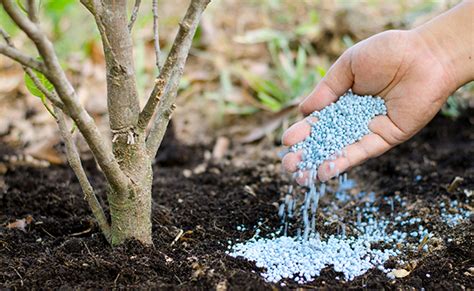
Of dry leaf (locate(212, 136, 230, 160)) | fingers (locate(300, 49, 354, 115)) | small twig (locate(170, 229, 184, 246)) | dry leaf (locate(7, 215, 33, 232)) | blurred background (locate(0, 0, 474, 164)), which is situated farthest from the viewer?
blurred background (locate(0, 0, 474, 164))

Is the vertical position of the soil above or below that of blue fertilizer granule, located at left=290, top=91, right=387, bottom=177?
below

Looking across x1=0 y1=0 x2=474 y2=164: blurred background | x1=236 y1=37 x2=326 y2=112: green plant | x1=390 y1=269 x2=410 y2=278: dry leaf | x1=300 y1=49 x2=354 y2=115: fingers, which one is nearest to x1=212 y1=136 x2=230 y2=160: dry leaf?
x1=0 y1=0 x2=474 y2=164: blurred background

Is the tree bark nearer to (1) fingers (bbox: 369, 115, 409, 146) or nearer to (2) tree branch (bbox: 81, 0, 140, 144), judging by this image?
(2) tree branch (bbox: 81, 0, 140, 144)

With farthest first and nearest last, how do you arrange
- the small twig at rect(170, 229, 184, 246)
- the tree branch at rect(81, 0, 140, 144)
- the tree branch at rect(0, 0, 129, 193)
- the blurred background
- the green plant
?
1. the green plant
2. the blurred background
3. the small twig at rect(170, 229, 184, 246)
4. the tree branch at rect(81, 0, 140, 144)
5. the tree branch at rect(0, 0, 129, 193)

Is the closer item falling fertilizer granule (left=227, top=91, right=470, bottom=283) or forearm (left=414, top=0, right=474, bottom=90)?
falling fertilizer granule (left=227, top=91, right=470, bottom=283)

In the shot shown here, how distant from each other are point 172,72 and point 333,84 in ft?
2.36

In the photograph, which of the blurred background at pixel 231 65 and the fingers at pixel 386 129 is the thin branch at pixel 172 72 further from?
the blurred background at pixel 231 65

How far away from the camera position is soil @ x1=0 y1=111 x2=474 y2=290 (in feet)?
5.25

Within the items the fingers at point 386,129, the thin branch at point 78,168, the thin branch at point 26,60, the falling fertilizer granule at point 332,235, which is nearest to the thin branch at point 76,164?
the thin branch at point 78,168

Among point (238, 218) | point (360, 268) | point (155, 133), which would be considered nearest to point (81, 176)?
point (155, 133)

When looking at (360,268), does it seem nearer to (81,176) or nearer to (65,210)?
(81,176)

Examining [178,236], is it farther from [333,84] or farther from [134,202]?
[333,84]

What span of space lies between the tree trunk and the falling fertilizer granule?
30 centimetres

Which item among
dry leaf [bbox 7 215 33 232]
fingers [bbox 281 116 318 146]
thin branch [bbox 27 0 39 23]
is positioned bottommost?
dry leaf [bbox 7 215 33 232]
